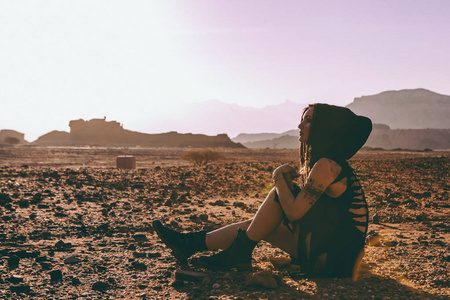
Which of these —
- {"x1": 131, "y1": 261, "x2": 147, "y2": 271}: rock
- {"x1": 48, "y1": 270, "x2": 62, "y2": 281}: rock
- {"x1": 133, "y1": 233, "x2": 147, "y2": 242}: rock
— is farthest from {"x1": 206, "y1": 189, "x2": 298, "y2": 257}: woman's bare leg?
{"x1": 133, "y1": 233, "x2": 147, "y2": 242}: rock

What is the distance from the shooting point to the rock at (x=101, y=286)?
3.04 metres

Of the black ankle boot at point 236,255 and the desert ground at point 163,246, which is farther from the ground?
the black ankle boot at point 236,255

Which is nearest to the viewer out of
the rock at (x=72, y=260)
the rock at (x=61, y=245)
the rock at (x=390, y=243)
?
the rock at (x=72, y=260)

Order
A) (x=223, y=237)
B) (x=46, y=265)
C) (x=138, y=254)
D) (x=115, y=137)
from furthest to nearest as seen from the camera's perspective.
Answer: (x=115, y=137) → (x=138, y=254) → (x=46, y=265) → (x=223, y=237)

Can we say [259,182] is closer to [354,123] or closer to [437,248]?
[437,248]

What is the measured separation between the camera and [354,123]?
2.91 meters

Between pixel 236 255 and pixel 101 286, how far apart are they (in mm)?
1162

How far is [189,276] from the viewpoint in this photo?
3205 millimetres

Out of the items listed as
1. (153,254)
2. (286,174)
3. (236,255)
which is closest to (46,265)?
(153,254)

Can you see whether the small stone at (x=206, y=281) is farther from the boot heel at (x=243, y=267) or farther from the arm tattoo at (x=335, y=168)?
the arm tattoo at (x=335, y=168)

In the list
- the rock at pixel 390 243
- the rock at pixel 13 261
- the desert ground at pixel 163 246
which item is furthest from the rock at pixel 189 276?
the rock at pixel 390 243

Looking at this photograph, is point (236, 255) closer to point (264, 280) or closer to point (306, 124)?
point (264, 280)

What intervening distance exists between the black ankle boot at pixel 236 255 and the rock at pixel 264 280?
237mm

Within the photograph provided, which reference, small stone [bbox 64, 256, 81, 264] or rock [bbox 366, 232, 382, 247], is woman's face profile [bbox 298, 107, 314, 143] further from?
small stone [bbox 64, 256, 81, 264]
